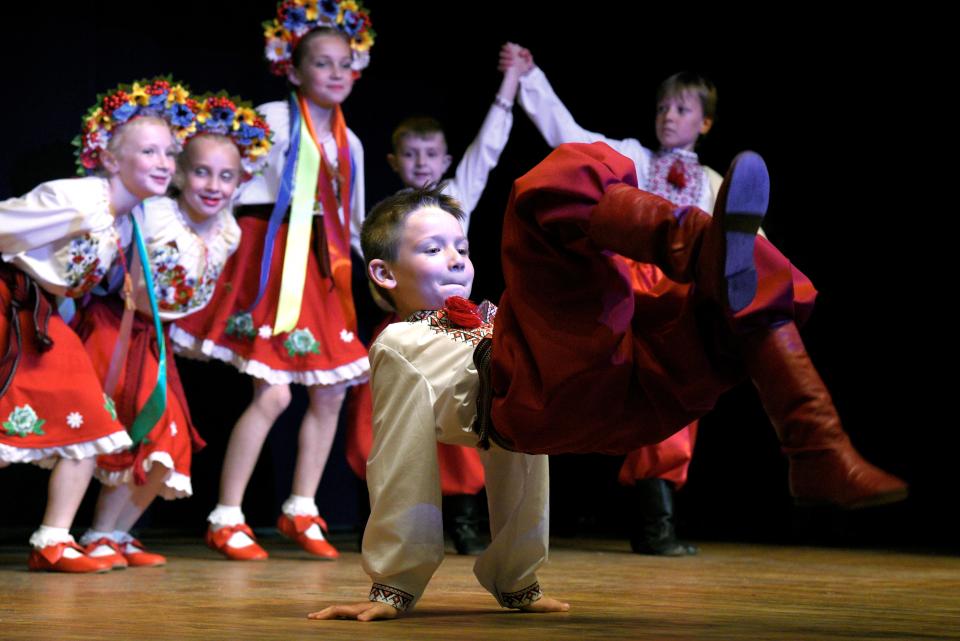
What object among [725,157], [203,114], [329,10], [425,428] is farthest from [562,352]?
[725,157]

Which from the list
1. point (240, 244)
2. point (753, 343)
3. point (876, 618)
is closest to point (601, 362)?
point (753, 343)

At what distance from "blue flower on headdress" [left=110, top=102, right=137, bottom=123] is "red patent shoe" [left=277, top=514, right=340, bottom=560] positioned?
122 cm

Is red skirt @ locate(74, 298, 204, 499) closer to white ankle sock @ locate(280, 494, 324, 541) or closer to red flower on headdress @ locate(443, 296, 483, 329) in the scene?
white ankle sock @ locate(280, 494, 324, 541)

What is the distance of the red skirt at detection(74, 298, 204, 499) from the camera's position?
3393 mm

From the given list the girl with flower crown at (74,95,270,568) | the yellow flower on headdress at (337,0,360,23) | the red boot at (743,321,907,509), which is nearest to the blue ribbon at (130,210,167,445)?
the girl with flower crown at (74,95,270,568)

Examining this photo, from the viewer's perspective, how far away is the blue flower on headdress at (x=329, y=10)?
13.1 feet

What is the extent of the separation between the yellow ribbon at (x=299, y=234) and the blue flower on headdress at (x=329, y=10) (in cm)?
35

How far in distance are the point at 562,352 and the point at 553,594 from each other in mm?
904

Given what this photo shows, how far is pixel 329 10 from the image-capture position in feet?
13.2

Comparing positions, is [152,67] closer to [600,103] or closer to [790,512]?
[600,103]

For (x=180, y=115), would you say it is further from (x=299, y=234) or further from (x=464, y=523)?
(x=464, y=523)

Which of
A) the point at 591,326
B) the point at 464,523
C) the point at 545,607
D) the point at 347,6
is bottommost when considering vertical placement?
the point at 464,523

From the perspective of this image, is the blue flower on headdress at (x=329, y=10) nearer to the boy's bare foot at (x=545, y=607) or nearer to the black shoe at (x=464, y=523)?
the black shoe at (x=464, y=523)

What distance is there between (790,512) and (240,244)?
83.3 inches
